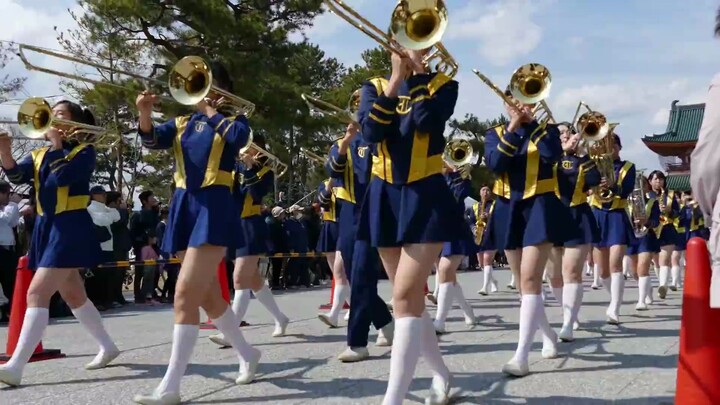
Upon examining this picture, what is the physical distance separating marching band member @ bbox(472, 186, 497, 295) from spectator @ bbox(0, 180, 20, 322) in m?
5.97

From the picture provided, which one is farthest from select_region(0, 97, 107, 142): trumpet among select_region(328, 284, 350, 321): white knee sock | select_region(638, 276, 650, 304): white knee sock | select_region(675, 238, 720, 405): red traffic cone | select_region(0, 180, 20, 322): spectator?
select_region(638, 276, 650, 304): white knee sock

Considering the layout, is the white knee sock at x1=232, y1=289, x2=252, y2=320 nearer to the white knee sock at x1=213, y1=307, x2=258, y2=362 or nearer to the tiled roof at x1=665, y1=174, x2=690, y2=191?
the white knee sock at x1=213, y1=307, x2=258, y2=362

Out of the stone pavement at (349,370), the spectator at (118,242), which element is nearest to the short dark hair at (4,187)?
the spectator at (118,242)

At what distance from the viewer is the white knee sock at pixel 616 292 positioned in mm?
8656

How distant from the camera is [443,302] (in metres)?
8.04

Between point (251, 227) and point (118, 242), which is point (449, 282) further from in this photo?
Result: point (118, 242)

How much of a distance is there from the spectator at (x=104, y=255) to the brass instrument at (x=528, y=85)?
6.95m

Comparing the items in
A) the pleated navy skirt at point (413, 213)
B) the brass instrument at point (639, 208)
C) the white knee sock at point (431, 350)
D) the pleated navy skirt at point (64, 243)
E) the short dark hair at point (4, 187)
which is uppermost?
the brass instrument at point (639, 208)

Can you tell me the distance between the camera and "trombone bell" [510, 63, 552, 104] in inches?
252

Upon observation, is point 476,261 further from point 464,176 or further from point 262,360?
point 262,360

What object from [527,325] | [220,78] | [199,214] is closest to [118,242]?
[220,78]

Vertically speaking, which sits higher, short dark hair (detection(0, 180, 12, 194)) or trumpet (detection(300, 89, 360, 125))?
trumpet (detection(300, 89, 360, 125))

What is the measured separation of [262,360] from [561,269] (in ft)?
9.88

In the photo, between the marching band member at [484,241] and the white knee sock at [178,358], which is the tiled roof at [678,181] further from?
the white knee sock at [178,358]
